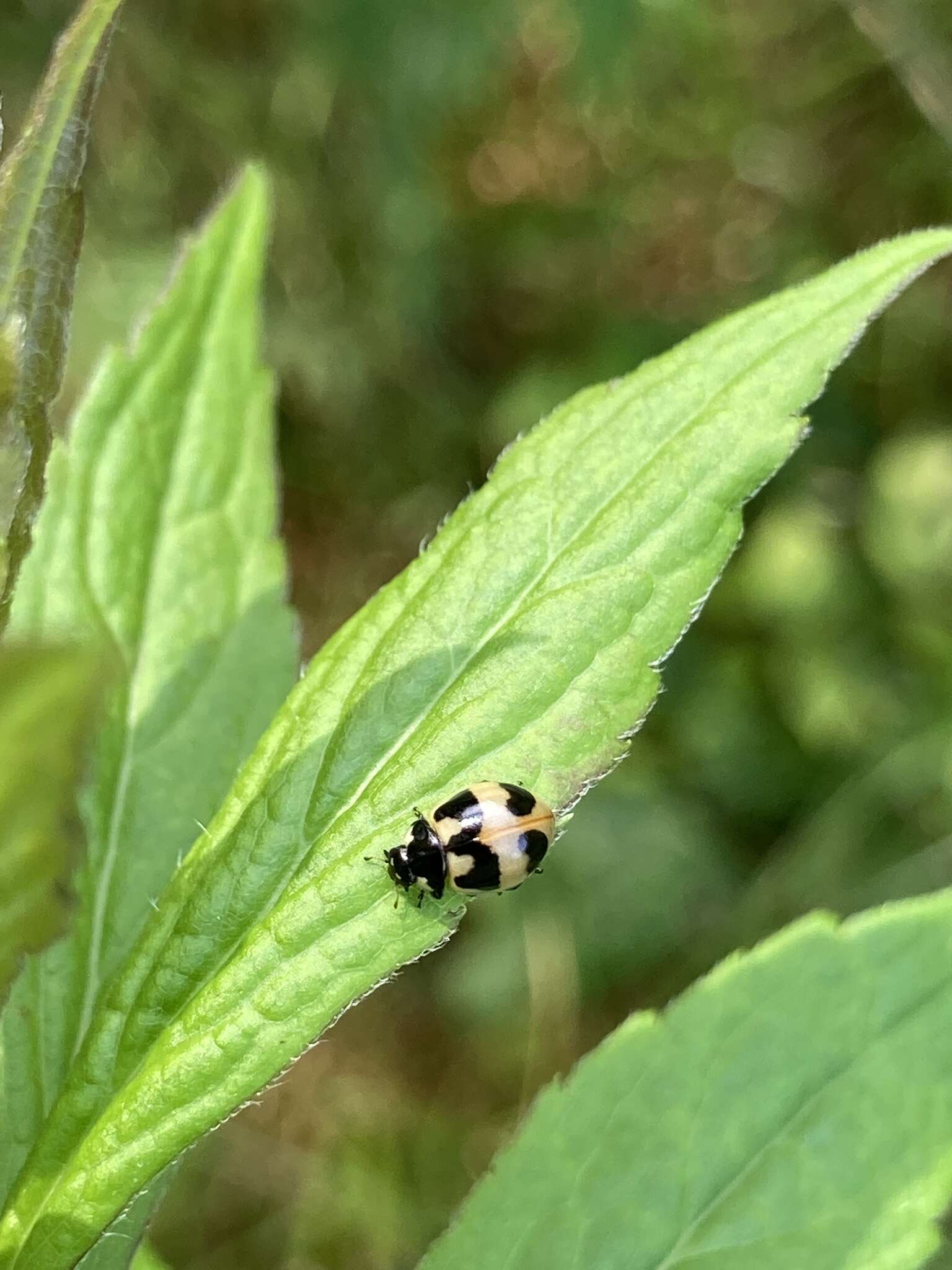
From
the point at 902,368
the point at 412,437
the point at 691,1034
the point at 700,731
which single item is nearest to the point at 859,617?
the point at 700,731

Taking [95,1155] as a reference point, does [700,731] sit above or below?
below

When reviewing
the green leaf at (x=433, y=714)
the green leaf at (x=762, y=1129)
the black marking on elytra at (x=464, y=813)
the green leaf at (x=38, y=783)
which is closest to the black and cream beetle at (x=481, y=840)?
the black marking on elytra at (x=464, y=813)

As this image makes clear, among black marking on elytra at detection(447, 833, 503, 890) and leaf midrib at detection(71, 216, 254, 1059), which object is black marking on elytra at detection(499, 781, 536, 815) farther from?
leaf midrib at detection(71, 216, 254, 1059)

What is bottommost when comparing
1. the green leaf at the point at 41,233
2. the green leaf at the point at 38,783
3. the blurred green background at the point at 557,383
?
the blurred green background at the point at 557,383

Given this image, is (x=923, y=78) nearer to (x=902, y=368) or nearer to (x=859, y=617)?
(x=902, y=368)

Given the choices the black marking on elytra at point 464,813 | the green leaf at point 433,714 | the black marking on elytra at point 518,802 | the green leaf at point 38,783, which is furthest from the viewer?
Result: the black marking on elytra at point 464,813

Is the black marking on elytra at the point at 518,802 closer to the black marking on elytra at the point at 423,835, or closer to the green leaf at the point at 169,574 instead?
the black marking on elytra at the point at 423,835

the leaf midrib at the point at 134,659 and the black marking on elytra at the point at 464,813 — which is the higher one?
the leaf midrib at the point at 134,659

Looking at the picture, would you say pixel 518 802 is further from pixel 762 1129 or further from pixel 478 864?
pixel 762 1129
